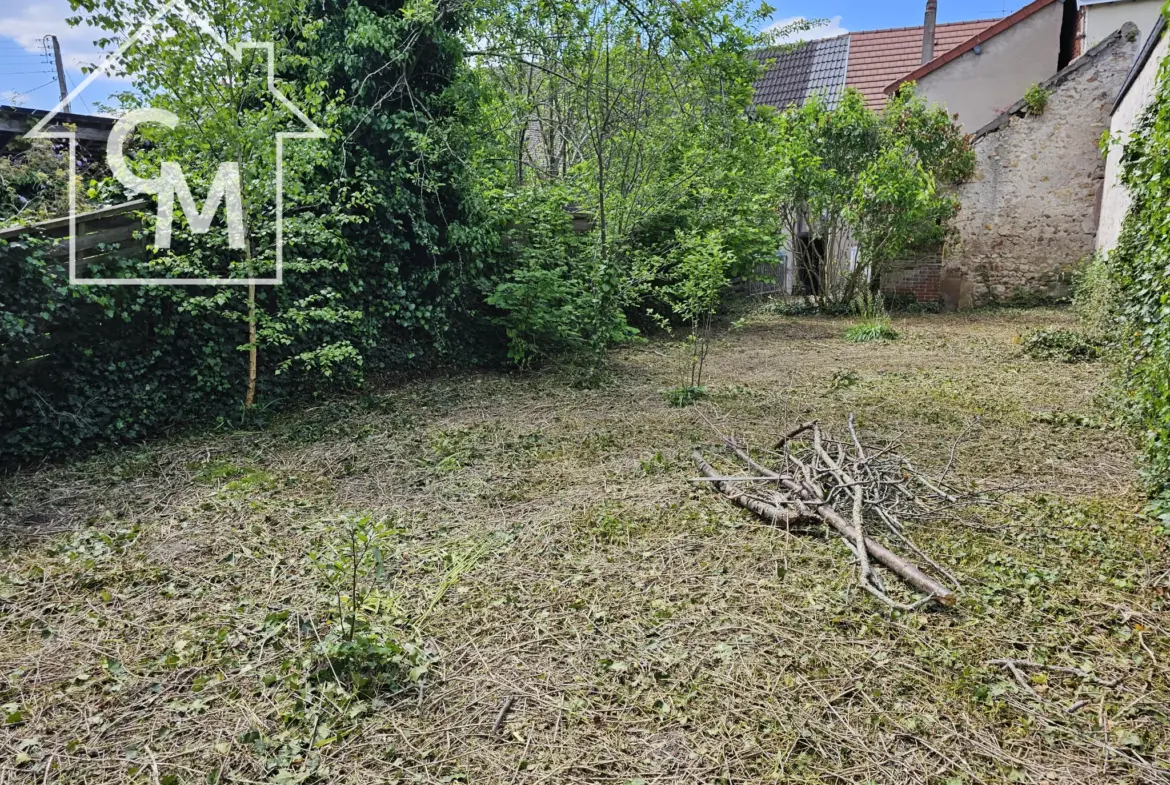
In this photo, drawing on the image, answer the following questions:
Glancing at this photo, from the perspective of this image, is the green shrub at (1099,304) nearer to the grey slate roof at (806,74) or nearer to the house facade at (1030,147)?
the house facade at (1030,147)

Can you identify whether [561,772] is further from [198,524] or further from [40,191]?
[40,191]

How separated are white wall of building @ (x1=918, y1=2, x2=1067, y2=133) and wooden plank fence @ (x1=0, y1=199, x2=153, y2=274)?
14149mm

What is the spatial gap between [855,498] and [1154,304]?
2090 millimetres

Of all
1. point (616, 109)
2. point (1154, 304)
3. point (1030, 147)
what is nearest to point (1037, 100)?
point (1030, 147)

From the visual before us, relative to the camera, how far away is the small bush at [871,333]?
9016mm

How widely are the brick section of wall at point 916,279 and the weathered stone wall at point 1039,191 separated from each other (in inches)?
10.8

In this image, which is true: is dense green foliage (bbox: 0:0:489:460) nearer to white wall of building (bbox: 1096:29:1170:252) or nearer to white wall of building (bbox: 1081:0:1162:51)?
white wall of building (bbox: 1096:29:1170:252)

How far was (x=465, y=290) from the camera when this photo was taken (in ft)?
22.4

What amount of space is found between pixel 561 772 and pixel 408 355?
512cm

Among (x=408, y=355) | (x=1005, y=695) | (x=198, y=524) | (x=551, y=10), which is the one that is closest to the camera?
(x=1005, y=695)

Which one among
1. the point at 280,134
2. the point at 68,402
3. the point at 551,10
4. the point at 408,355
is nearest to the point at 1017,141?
the point at 551,10

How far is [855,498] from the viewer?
316cm

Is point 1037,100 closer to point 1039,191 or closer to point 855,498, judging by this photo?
point 1039,191

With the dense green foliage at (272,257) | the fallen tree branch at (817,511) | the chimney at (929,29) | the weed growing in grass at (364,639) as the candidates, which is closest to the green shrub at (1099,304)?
the fallen tree branch at (817,511)
